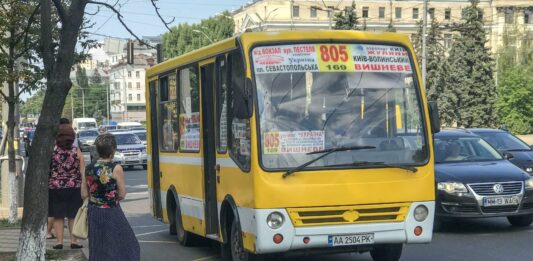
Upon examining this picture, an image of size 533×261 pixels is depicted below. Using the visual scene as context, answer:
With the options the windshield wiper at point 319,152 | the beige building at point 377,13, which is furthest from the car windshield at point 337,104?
the beige building at point 377,13

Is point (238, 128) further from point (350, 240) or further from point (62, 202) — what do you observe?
point (62, 202)

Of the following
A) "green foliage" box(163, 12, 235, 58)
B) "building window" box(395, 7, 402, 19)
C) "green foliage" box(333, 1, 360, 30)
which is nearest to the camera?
"green foliage" box(333, 1, 360, 30)

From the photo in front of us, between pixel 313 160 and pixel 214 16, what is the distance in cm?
9210

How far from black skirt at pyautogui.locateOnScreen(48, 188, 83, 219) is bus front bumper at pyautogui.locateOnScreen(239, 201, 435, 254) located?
337cm

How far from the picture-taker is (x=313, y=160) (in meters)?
8.45

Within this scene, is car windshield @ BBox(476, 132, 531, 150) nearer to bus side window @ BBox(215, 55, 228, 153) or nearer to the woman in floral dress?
bus side window @ BBox(215, 55, 228, 153)

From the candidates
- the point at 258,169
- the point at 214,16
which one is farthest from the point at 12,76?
the point at 214,16

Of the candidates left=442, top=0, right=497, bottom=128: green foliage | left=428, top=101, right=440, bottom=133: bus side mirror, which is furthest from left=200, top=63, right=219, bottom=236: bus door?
left=442, top=0, right=497, bottom=128: green foliage

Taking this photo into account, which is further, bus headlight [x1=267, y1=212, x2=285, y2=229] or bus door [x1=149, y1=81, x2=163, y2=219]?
bus door [x1=149, y1=81, x2=163, y2=219]

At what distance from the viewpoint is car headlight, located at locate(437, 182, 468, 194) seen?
1234cm

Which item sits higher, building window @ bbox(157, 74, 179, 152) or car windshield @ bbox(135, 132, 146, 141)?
building window @ bbox(157, 74, 179, 152)

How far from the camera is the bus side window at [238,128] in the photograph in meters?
8.70

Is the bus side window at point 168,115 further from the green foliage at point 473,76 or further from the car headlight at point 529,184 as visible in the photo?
the green foliage at point 473,76

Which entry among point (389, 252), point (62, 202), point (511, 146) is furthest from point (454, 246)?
point (511, 146)
